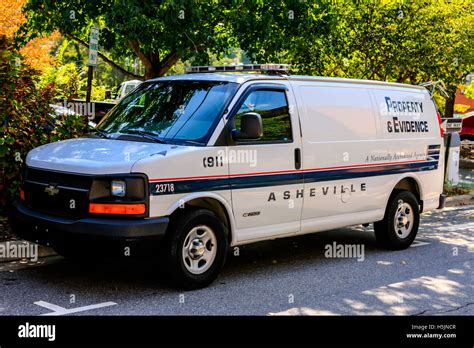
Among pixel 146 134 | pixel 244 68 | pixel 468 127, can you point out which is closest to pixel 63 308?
pixel 146 134

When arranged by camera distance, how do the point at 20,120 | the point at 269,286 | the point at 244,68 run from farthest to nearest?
1. the point at 20,120
2. the point at 244,68
3. the point at 269,286

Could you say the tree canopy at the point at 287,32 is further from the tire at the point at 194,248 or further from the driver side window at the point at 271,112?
the tire at the point at 194,248

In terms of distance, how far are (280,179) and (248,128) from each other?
811 millimetres

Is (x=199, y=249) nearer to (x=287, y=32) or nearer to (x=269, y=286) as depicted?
(x=269, y=286)

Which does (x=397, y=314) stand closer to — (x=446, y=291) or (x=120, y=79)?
(x=446, y=291)

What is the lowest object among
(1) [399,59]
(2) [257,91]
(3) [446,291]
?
(3) [446,291]

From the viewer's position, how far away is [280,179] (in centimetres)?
757

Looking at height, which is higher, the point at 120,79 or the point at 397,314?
the point at 120,79

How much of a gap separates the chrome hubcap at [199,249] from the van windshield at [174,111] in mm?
880

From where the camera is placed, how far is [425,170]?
988 centimetres

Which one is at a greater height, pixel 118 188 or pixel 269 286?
pixel 118 188

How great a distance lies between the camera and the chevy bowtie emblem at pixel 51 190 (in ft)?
22.0
